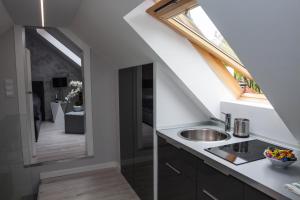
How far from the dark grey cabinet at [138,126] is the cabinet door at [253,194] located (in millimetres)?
1163

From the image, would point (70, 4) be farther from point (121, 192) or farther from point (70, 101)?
point (70, 101)

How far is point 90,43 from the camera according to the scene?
2.99 m

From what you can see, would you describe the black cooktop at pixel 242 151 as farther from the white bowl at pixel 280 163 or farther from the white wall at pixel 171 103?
the white wall at pixel 171 103

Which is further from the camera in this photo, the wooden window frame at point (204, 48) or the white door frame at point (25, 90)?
the white door frame at point (25, 90)

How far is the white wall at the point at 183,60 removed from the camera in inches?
70.2

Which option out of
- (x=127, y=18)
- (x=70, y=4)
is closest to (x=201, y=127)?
(x=127, y=18)

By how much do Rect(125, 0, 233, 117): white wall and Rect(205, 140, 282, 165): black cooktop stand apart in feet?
2.00

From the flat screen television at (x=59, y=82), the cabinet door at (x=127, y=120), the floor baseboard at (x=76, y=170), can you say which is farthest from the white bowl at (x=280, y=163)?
the flat screen television at (x=59, y=82)

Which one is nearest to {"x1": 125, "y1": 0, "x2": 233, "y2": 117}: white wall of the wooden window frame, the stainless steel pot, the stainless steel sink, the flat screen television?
the wooden window frame

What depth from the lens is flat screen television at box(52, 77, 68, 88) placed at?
589cm

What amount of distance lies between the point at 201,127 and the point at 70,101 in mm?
3989

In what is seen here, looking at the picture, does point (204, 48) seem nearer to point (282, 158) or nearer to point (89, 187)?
point (282, 158)

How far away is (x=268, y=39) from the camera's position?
0.90 metres

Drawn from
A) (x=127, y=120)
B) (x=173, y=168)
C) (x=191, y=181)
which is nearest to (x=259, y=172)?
(x=191, y=181)
